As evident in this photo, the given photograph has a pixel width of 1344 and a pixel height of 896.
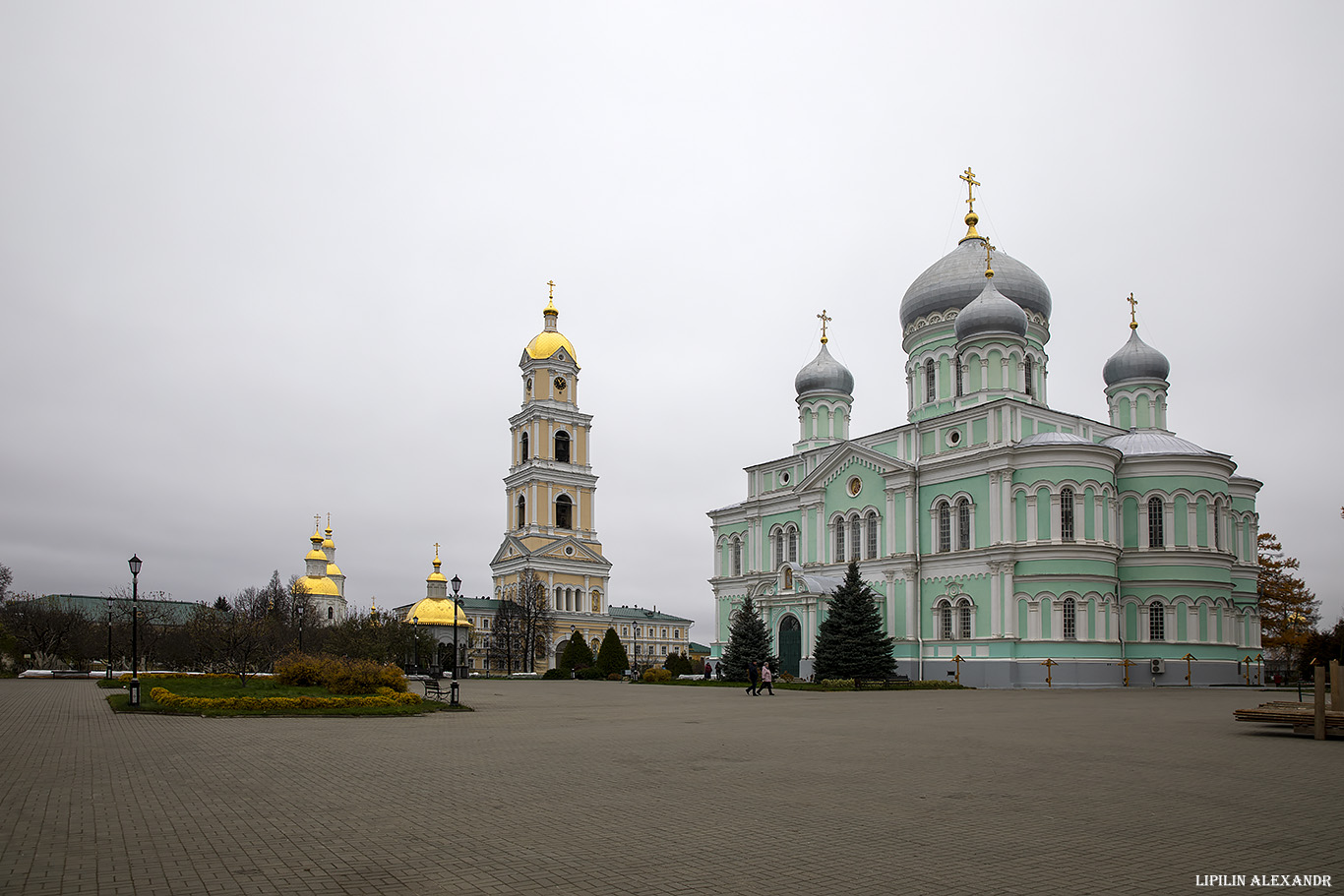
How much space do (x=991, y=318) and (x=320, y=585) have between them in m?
90.9

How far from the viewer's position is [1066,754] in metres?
14.5

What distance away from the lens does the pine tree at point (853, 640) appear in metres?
40.3

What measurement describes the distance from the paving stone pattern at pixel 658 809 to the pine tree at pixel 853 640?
21873 millimetres

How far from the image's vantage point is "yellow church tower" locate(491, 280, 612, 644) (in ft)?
251

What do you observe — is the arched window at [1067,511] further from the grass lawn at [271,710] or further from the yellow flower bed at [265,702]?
the yellow flower bed at [265,702]

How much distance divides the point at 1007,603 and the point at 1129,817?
1314 inches

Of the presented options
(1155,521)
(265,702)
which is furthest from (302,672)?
(1155,521)

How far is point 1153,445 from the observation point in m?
43.8

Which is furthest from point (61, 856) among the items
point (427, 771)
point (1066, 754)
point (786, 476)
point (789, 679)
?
point (786, 476)

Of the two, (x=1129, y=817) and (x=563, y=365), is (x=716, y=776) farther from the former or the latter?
(x=563, y=365)

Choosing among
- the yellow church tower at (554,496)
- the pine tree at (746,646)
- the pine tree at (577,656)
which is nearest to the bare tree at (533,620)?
the yellow church tower at (554,496)

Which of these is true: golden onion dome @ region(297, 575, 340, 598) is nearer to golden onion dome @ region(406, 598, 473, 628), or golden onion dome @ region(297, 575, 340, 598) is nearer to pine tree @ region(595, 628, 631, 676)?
golden onion dome @ region(406, 598, 473, 628)

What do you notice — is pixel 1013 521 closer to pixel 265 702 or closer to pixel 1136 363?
pixel 1136 363

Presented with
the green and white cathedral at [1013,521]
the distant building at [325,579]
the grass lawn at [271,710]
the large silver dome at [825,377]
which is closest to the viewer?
the grass lawn at [271,710]
